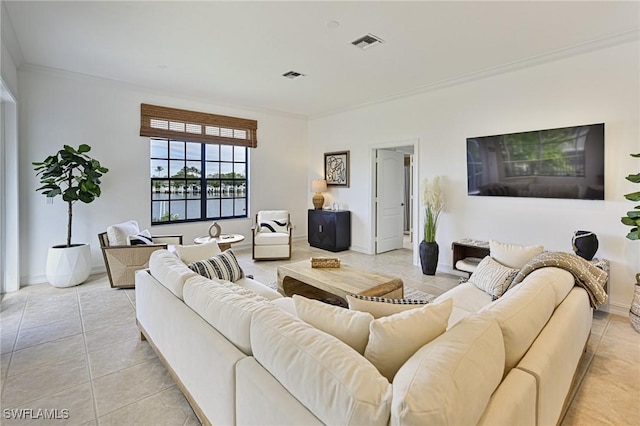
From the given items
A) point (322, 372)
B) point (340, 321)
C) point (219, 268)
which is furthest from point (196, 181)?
point (322, 372)

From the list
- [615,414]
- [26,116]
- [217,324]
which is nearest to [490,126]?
[615,414]

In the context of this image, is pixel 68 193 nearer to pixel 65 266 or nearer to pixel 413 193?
pixel 65 266

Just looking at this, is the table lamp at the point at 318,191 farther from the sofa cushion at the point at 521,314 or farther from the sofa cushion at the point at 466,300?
the sofa cushion at the point at 521,314

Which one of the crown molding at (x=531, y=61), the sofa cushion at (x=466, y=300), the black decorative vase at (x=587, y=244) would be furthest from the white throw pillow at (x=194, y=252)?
the crown molding at (x=531, y=61)

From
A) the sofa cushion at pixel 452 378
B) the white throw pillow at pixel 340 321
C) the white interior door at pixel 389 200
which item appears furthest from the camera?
the white interior door at pixel 389 200

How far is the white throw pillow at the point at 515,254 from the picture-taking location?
2.69 m

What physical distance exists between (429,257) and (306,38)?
330 centimetres

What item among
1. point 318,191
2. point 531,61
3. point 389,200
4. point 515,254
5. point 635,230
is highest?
point 531,61

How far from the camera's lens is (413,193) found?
524 cm

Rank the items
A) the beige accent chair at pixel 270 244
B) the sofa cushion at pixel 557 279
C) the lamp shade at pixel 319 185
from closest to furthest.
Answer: the sofa cushion at pixel 557 279 → the beige accent chair at pixel 270 244 → the lamp shade at pixel 319 185

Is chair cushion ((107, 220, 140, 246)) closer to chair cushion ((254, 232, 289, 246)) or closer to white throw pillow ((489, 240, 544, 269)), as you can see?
chair cushion ((254, 232, 289, 246))

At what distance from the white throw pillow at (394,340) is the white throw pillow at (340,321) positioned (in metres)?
0.07

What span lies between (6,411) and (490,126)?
5.32 meters

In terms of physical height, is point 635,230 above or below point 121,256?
above
